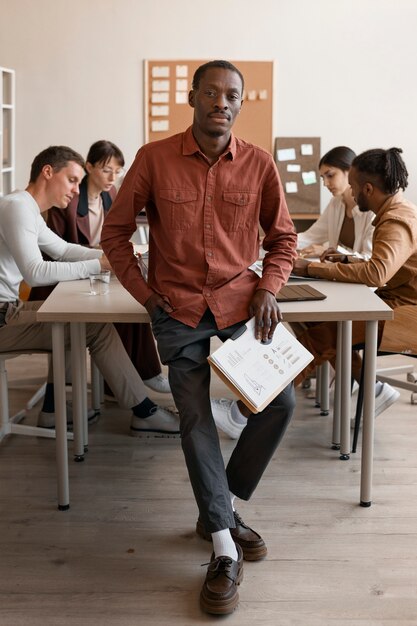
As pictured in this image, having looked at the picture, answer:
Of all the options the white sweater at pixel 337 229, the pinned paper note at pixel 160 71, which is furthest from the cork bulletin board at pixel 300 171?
the white sweater at pixel 337 229

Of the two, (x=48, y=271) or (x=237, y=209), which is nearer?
(x=237, y=209)

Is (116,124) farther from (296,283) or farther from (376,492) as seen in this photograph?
(376,492)

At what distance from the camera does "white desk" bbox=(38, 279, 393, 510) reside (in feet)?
7.58

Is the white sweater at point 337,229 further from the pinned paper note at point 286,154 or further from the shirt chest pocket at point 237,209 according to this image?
the pinned paper note at point 286,154

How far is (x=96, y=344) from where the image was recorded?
2936 mm

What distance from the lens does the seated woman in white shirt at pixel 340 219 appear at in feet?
12.2

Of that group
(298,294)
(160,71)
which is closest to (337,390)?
(298,294)

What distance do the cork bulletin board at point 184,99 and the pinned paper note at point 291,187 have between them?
32 cm

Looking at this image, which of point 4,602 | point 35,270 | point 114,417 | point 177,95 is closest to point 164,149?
point 35,270

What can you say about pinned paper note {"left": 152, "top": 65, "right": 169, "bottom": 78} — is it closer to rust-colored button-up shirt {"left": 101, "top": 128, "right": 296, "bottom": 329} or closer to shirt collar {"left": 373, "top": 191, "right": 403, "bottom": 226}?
shirt collar {"left": 373, "top": 191, "right": 403, "bottom": 226}

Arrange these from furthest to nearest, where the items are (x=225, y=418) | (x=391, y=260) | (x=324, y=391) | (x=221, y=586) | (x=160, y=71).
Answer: (x=160, y=71)
(x=324, y=391)
(x=225, y=418)
(x=391, y=260)
(x=221, y=586)

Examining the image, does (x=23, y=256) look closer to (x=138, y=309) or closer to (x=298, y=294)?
(x=138, y=309)

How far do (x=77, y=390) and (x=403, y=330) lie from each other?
1.22m

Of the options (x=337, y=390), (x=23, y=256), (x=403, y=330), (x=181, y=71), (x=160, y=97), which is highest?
(x=181, y=71)
